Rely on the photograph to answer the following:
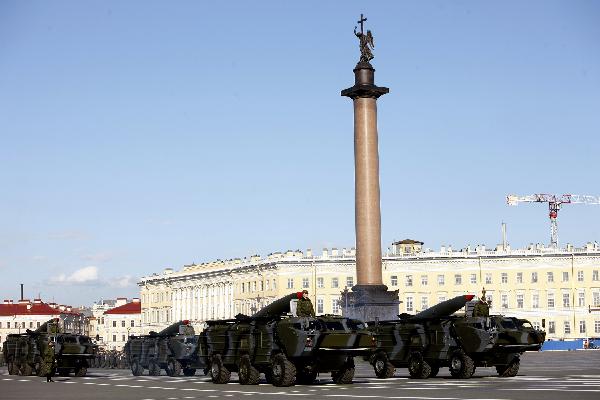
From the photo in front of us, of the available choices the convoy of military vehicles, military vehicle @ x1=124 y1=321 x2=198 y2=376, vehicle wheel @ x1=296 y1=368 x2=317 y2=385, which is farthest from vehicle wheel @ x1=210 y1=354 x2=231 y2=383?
military vehicle @ x1=124 y1=321 x2=198 y2=376

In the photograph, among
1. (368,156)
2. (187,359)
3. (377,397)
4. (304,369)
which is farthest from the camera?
(368,156)

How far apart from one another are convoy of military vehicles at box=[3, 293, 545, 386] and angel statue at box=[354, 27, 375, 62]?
23650 millimetres

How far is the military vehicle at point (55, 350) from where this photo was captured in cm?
4219

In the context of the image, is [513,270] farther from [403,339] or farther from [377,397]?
[377,397]

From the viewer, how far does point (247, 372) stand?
3241cm

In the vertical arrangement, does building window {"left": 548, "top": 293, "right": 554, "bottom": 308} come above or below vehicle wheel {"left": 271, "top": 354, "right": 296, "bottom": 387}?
above

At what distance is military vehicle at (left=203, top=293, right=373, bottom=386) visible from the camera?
30844mm

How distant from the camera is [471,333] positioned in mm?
33281

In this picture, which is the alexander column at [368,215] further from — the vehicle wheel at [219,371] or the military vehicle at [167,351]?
the vehicle wheel at [219,371]

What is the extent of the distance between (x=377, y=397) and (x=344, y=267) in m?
117

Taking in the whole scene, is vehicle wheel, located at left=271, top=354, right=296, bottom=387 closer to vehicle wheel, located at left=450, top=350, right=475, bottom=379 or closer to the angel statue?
vehicle wheel, located at left=450, top=350, right=475, bottom=379

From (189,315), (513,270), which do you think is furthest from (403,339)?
(189,315)

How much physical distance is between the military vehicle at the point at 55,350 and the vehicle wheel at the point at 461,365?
50.8 ft

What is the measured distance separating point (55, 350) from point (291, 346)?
13.6m
